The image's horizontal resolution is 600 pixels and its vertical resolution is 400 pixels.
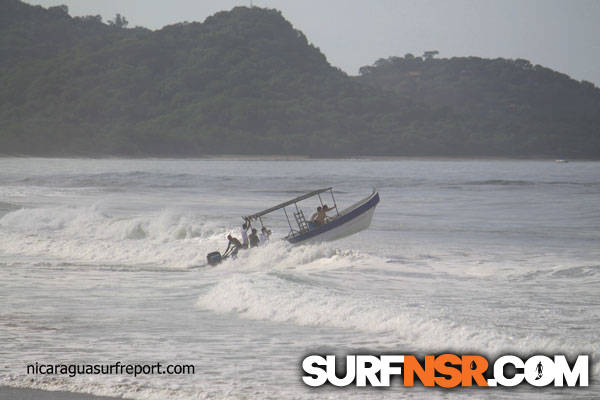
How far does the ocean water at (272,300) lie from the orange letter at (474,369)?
0.26 m

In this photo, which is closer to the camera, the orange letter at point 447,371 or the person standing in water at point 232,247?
Result: the orange letter at point 447,371

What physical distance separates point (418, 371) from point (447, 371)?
316 mm

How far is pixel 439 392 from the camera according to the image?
7711mm

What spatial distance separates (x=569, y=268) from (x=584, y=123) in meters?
145

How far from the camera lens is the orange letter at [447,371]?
26.1 feet

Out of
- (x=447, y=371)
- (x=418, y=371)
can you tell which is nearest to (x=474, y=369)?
(x=447, y=371)

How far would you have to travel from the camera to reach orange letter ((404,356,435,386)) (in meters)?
8.02

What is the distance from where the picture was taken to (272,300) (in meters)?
12.3

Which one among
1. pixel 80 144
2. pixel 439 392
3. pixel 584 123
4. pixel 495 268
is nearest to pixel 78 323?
pixel 439 392

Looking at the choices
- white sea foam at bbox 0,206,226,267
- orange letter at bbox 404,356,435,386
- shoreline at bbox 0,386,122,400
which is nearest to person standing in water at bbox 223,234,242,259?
white sea foam at bbox 0,206,226,267

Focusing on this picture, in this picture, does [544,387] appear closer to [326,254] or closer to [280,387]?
[280,387]

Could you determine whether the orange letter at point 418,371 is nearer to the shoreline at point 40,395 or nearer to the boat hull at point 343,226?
the shoreline at point 40,395

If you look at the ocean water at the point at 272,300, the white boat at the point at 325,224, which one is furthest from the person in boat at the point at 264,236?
the ocean water at the point at 272,300

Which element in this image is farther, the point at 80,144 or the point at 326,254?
the point at 80,144
